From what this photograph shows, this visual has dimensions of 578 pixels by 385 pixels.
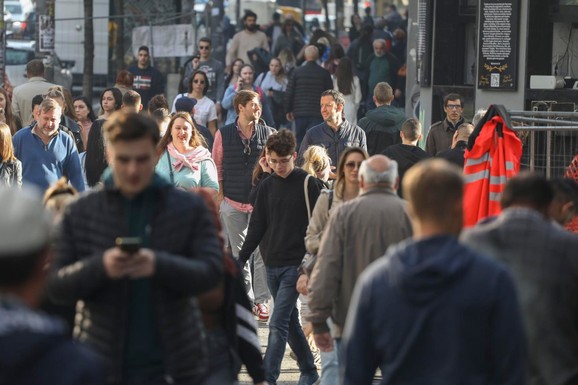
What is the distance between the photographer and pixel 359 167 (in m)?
8.41

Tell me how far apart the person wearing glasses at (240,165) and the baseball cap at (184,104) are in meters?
2.67

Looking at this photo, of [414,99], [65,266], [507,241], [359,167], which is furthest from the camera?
[414,99]

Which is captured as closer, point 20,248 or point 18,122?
point 20,248

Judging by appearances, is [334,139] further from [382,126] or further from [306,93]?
[306,93]

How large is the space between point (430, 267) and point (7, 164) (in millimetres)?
7071

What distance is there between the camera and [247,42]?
25938 millimetres

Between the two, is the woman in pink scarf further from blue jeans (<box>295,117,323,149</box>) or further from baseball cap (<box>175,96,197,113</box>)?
blue jeans (<box>295,117,323,149</box>)

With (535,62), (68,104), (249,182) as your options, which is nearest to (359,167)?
(249,182)

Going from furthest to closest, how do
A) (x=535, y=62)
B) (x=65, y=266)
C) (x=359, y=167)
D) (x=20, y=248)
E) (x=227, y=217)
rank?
1. (x=535, y=62)
2. (x=227, y=217)
3. (x=359, y=167)
4. (x=65, y=266)
5. (x=20, y=248)

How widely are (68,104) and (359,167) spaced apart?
673 cm

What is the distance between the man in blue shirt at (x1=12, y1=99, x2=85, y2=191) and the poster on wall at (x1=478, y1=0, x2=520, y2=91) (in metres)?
6.09

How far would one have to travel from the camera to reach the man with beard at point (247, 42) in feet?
85.0

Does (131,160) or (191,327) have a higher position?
(131,160)

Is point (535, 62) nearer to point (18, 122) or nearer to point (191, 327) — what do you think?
point (18, 122)
